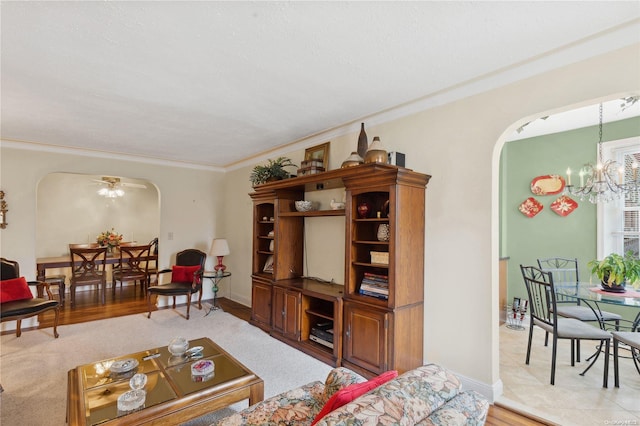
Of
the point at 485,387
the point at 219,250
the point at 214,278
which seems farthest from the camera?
the point at 214,278

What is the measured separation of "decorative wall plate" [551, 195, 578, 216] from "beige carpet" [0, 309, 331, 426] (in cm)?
374

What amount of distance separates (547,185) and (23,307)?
6.77m

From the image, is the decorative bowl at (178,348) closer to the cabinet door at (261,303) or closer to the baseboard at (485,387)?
the cabinet door at (261,303)

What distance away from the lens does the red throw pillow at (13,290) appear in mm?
3736

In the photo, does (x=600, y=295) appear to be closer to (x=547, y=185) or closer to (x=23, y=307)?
(x=547, y=185)

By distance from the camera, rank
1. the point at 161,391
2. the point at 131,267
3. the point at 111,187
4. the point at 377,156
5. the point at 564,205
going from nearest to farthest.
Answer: the point at 161,391, the point at 377,156, the point at 564,205, the point at 131,267, the point at 111,187

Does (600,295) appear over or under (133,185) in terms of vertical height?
under

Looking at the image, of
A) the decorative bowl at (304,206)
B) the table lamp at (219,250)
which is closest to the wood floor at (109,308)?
the table lamp at (219,250)

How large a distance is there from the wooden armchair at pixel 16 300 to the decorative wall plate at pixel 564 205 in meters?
6.59

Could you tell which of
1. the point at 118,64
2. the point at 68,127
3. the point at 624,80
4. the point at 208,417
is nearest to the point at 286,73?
the point at 118,64

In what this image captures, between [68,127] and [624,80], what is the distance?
5.25 meters

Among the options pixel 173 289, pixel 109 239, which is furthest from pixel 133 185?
pixel 173 289

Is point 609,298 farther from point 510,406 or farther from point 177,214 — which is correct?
point 177,214

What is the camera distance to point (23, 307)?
3596mm
